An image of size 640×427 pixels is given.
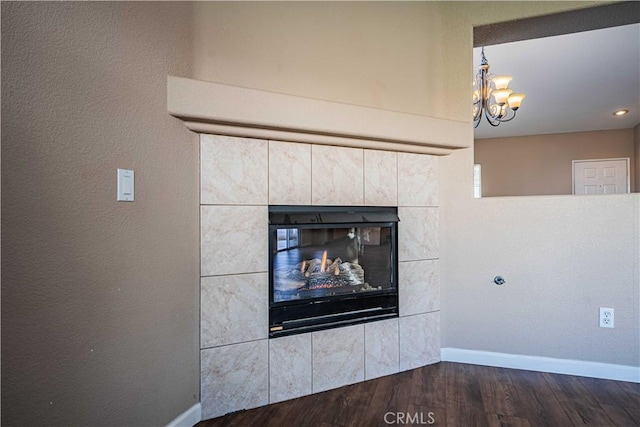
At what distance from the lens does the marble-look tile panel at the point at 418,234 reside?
7.61 feet

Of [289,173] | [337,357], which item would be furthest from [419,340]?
[289,173]

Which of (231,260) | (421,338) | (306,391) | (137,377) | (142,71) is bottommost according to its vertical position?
(306,391)

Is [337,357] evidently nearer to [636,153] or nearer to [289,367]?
[289,367]

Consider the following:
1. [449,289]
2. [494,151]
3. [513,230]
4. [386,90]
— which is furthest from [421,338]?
[494,151]

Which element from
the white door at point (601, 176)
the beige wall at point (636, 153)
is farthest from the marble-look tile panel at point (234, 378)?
the beige wall at point (636, 153)

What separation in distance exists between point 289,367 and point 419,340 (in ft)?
3.13

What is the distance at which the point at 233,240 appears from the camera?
1834mm

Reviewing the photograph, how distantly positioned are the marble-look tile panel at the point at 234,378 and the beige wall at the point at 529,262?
4.40 ft

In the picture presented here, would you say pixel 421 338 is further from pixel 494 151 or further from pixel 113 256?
pixel 494 151

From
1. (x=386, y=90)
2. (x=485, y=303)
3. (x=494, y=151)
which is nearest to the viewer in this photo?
(x=386, y=90)

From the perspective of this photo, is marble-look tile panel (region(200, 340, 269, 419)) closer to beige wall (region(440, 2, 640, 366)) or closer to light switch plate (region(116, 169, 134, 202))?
light switch plate (region(116, 169, 134, 202))

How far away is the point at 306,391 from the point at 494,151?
21.4 feet

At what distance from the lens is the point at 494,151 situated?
22.7ft

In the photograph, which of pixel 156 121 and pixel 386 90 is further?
pixel 386 90
